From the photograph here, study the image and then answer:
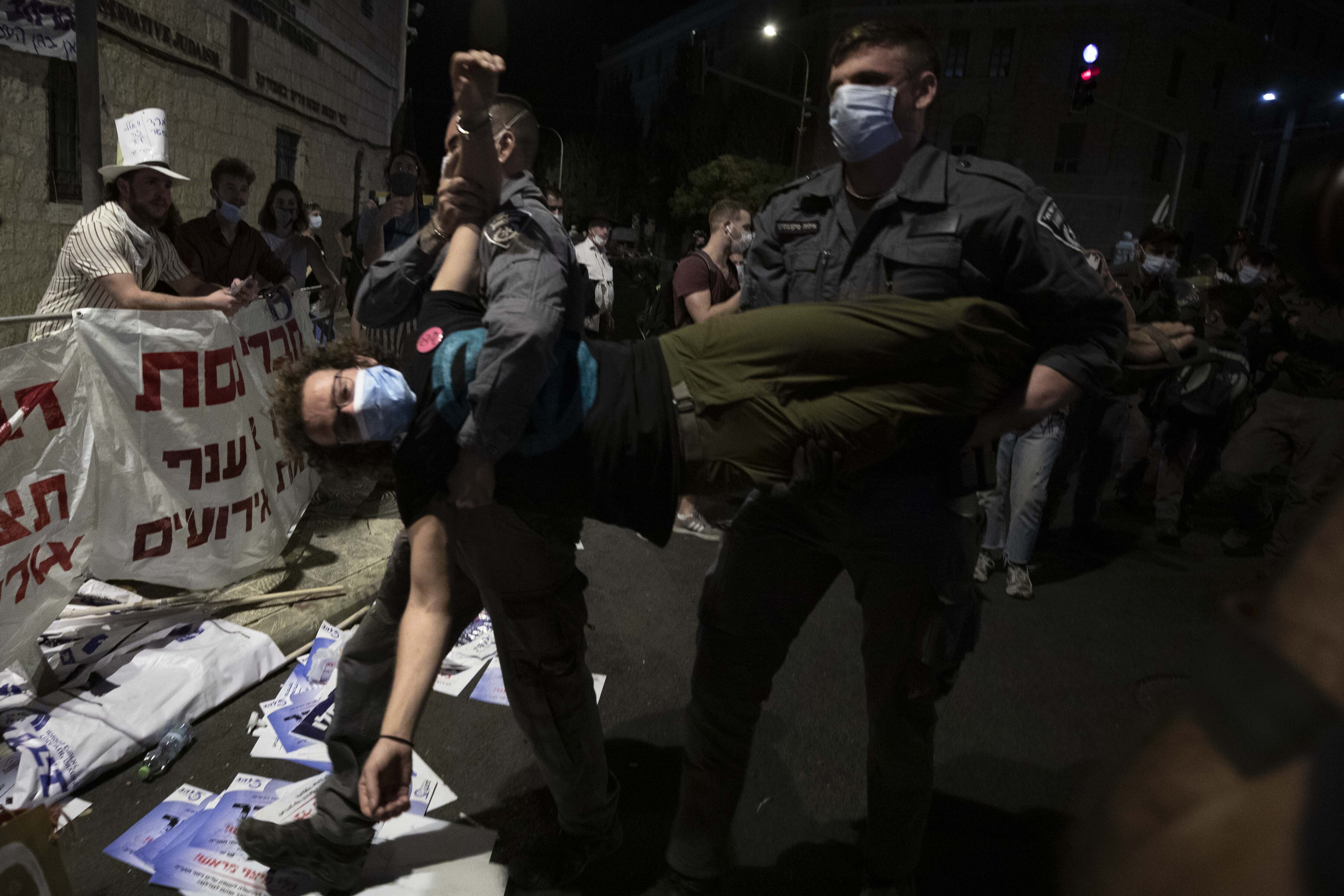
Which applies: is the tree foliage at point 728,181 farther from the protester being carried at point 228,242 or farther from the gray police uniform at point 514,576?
the gray police uniform at point 514,576

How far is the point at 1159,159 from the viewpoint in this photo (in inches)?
1503

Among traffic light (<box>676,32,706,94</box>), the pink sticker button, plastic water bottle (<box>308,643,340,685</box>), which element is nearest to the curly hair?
the pink sticker button

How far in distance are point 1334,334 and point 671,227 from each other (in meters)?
48.5

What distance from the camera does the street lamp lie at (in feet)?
75.3

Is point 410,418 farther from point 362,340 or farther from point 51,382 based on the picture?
point 51,382

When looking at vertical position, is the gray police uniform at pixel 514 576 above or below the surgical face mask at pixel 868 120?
below

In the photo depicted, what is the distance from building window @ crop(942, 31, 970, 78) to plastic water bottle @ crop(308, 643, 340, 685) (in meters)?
44.2

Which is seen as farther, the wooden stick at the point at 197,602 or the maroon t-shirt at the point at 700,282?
the maroon t-shirt at the point at 700,282

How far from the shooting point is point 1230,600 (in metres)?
0.54

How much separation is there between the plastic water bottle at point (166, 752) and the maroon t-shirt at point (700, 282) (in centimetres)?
385

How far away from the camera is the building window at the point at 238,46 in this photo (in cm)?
995

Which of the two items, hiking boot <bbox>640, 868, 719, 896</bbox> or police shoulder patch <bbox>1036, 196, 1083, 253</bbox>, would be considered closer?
police shoulder patch <bbox>1036, 196, 1083, 253</bbox>

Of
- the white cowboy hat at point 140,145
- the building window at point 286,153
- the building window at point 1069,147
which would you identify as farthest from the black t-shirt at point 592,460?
the building window at point 1069,147

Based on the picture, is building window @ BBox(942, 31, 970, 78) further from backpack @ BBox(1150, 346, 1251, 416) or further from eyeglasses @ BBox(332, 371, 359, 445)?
eyeglasses @ BBox(332, 371, 359, 445)
